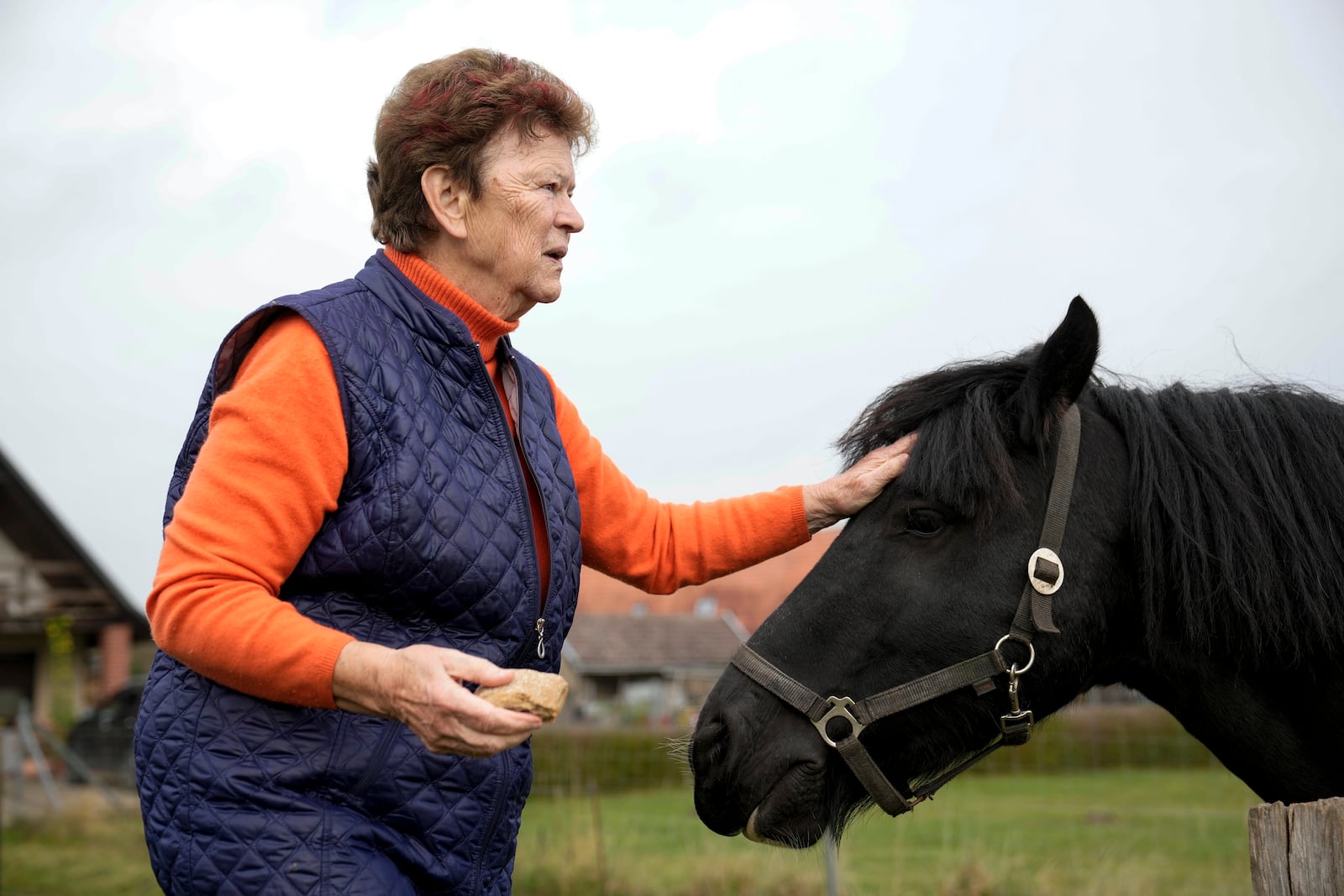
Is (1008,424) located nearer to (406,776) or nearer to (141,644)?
(406,776)

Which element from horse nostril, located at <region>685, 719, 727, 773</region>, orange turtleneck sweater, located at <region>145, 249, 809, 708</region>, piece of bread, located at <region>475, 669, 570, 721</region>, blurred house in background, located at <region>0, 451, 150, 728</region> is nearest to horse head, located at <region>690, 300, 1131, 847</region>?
horse nostril, located at <region>685, 719, 727, 773</region>

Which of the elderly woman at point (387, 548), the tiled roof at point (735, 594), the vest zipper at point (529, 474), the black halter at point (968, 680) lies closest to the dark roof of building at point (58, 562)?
the tiled roof at point (735, 594)

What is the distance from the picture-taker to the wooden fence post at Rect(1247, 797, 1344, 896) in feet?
5.12

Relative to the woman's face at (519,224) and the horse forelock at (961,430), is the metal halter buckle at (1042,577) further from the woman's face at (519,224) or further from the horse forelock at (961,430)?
the woman's face at (519,224)

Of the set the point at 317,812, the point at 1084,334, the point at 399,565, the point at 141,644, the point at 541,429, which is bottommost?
the point at 141,644

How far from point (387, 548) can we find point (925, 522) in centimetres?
116

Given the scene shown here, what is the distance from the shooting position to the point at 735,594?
3027cm

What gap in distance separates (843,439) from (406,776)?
1.36 meters

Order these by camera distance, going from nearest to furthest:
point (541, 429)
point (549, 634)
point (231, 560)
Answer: point (231, 560) → point (549, 634) → point (541, 429)

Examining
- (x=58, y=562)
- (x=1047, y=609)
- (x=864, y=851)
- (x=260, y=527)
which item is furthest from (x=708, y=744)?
(x=58, y=562)

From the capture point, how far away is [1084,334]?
222cm

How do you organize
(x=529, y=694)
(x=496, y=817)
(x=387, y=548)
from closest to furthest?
(x=529, y=694), (x=387, y=548), (x=496, y=817)

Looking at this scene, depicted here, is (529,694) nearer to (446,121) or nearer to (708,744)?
(708,744)

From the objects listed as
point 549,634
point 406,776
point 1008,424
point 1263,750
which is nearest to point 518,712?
point 406,776
